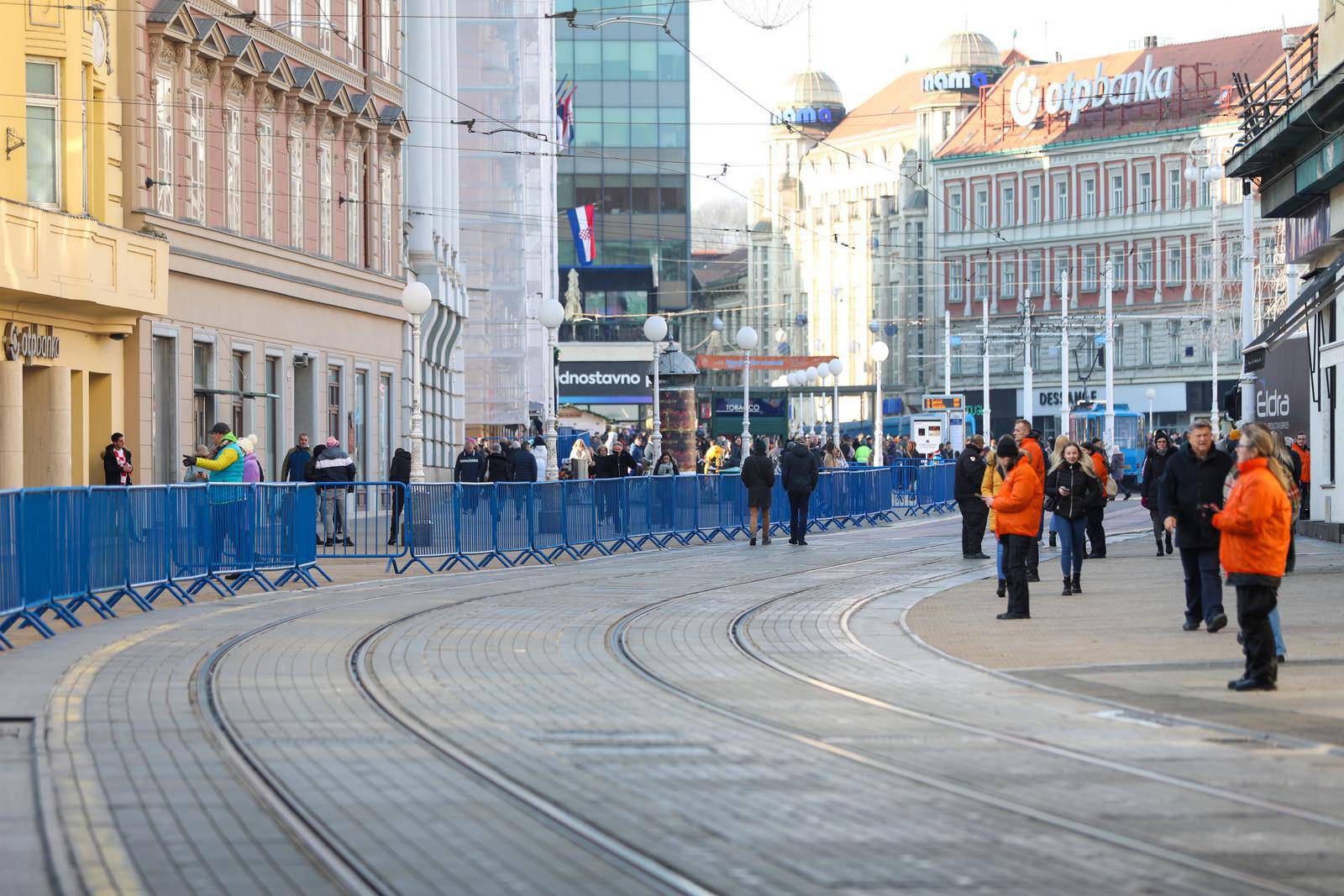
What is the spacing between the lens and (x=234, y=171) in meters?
36.6

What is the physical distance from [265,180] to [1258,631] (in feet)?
91.5

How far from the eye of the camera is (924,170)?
111625 millimetres

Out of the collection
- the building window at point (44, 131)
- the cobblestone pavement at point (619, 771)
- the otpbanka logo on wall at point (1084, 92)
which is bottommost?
the cobblestone pavement at point (619, 771)

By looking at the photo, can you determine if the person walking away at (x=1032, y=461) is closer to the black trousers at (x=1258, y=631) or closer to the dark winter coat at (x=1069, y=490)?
the dark winter coat at (x=1069, y=490)

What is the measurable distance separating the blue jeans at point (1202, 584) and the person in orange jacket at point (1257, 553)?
132 inches

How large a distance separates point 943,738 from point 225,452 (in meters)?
13.3

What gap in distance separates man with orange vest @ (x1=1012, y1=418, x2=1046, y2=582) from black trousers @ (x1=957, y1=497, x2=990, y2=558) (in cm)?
335

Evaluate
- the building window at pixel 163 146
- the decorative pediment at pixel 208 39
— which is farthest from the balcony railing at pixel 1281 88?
the building window at pixel 163 146

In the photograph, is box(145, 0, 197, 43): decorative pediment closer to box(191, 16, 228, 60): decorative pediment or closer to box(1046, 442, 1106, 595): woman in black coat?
box(191, 16, 228, 60): decorative pediment

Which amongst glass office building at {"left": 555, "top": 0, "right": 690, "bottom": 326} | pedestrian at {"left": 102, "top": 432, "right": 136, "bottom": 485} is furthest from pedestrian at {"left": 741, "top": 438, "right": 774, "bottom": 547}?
glass office building at {"left": 555, "top": 0, "right": 690, "bottom": 326}

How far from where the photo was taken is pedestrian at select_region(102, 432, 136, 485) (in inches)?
1109

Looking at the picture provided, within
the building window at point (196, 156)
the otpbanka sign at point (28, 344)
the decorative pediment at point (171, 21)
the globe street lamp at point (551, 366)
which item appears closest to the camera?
the otpbanka sign at point (28, 344)

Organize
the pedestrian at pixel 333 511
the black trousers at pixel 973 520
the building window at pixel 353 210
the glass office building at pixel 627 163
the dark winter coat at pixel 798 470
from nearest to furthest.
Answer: the pedestrian at pixel 333 511 < the black trousers at pixel 973 520 < the dark winter coat at pixel 798 470 < the building window at pixel 353 210 < the glass office building at pixel 627 163

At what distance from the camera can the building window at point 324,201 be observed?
40750 millimetres
